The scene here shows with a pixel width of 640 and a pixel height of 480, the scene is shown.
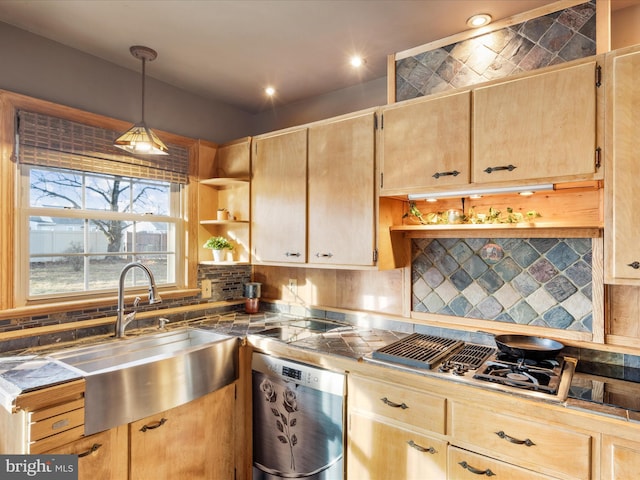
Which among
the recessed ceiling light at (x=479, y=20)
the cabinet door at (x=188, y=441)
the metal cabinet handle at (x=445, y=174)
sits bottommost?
the cabinet door at (x=188, y=441)

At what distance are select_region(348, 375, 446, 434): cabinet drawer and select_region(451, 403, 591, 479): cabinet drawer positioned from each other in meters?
0.07

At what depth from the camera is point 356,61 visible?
2.30 meters

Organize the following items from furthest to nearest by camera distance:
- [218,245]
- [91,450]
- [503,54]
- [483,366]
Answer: [218,245] → [503,54] → [483,366] → [91,450]

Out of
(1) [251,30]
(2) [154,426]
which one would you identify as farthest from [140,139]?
(2) [154,426]

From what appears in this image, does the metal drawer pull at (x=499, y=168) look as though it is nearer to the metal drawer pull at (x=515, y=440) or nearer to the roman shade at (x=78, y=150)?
the metal drawer pull at (x=515, y=440)

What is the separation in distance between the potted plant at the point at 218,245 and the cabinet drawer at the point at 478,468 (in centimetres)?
189

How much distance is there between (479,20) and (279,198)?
150 cm

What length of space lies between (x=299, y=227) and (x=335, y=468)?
1.35 metres

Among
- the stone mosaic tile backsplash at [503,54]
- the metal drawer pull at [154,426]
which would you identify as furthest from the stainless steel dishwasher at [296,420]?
the stone mosaic tile backsplash at [503,54]

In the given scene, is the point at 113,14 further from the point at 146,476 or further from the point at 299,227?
the point at 146,476

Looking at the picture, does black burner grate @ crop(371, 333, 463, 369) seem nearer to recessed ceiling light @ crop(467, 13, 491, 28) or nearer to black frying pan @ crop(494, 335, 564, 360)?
black frying pan @ crop(494, 335, 564, 360)

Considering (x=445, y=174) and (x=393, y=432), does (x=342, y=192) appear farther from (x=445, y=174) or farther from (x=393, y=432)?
(x=393, y=432)

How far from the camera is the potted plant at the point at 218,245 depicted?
8.86 ft

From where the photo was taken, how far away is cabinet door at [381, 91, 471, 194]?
1.80 m
